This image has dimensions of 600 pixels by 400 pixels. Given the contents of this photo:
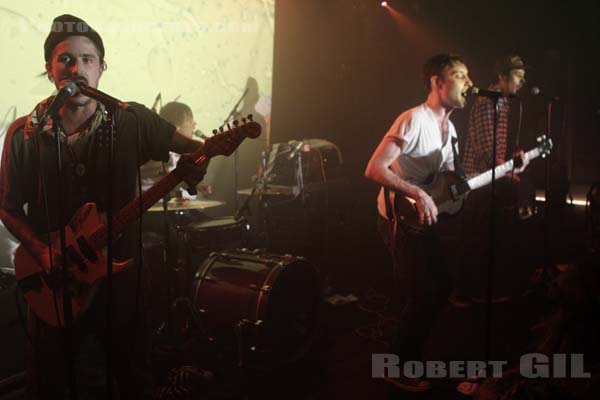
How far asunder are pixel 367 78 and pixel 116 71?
10.0 feet

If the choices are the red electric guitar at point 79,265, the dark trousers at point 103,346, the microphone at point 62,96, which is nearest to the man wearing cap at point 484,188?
the dark trousers at point 103,346

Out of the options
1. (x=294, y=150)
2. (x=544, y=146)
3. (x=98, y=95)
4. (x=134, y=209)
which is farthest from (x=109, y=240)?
(x=544, y=146)

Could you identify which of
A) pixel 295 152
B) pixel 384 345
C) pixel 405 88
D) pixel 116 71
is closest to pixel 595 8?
pixel 405 88

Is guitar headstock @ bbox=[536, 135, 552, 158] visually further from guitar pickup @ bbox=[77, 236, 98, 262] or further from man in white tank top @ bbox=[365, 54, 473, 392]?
guitar pickup @ bbox=[77, 236, 98, 262]

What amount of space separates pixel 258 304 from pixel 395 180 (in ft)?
4.17

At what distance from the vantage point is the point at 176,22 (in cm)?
491

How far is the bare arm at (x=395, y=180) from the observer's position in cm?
299

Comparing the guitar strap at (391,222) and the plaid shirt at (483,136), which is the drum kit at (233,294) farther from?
the plaid shirt at (483,136)

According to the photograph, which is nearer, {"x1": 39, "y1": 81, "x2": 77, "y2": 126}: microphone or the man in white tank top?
{"x1": 39, "y1": 81, "x2": 77, "y2": 126}: microphone

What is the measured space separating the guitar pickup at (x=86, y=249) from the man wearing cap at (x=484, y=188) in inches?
146

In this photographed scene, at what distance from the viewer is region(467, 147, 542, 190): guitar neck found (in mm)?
3668


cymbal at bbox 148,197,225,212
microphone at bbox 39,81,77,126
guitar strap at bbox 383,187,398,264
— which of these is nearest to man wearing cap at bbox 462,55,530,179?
guitar strap at bbox 383,187,398,264

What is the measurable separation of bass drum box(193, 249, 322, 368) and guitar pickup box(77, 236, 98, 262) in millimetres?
1373

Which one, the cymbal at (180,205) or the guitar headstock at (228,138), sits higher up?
the guitar headstock at (228,138)
